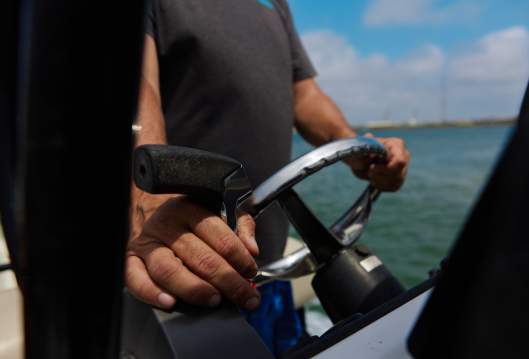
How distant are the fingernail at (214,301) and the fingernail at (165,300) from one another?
4 cm

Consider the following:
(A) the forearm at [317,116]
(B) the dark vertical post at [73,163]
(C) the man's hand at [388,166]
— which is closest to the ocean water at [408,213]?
(A) the forearm at [317,116]

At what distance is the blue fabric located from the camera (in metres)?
0.95

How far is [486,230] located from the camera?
165 mm

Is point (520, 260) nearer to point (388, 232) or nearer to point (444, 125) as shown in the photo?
Result: point (388, 232)

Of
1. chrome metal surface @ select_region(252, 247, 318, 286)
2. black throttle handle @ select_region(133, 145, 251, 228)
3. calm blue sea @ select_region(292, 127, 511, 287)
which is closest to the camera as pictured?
black throttle handle @ select_region(133, 145, 251, 228)

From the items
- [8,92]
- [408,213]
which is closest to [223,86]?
[8,92]

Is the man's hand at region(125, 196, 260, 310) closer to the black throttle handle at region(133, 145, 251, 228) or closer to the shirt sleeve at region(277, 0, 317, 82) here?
the black throttle handle at region(133, 145, 251, 228)

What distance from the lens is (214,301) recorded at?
1.27 ft

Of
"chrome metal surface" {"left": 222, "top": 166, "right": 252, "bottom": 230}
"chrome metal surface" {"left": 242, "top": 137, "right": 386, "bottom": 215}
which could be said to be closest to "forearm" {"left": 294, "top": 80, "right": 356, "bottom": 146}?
"chrome metal surface" {"left": 242, "top": 137, "right": 386, "bottom": 215}

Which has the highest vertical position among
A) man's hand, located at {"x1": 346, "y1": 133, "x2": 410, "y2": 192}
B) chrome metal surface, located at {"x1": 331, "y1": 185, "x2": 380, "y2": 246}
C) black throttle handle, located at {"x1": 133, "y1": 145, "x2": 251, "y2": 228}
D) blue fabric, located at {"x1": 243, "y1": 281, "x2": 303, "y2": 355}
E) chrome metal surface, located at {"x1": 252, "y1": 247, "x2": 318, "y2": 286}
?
black throttle handle, located at {"x1": 133, "y1": 145, "x2": 251, "y2": 228}

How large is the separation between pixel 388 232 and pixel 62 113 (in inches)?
249

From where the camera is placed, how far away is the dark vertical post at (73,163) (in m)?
0.17

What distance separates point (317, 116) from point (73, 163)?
1206 millimetres

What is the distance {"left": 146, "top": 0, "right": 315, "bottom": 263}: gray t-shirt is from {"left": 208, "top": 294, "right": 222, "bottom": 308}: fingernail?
419mm
